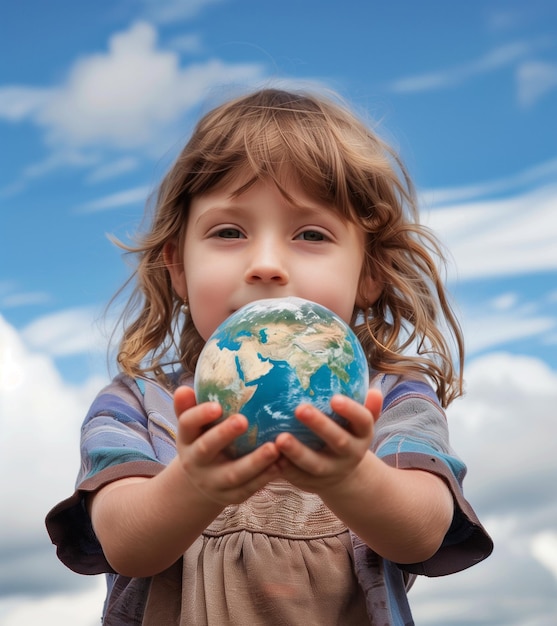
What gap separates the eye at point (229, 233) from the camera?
4344mm

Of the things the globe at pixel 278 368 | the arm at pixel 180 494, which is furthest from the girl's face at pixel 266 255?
the arm at pixel 180 494

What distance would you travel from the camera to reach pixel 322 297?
4266 mm

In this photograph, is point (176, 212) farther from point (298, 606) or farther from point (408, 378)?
point (298, 606)

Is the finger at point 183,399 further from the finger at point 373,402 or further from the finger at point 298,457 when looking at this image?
the finger at point 373,402

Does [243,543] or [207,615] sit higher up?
[243,543]

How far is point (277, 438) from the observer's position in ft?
9.62

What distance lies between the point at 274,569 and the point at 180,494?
3.06ft

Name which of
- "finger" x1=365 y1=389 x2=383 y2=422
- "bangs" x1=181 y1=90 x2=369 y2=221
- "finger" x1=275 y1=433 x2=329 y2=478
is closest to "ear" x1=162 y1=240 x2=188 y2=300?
"bangs" x1=181 y1=90 x2=369 y2=221

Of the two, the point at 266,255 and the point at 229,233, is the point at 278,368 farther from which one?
the point at 229,233

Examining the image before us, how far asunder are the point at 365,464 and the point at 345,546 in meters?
1.07

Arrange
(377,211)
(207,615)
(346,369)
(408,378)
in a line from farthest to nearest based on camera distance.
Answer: (377,211) → (408,378) → (207,615) → (346,369)

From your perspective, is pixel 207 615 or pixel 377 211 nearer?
pixel 207 615

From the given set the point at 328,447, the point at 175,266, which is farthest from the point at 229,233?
the point at 328,447

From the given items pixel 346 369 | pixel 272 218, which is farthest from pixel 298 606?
pixel 272 218
